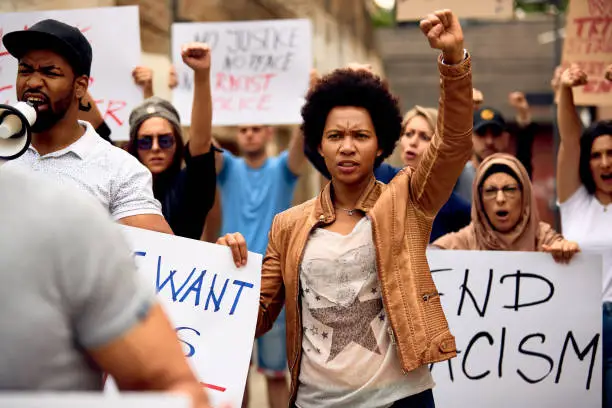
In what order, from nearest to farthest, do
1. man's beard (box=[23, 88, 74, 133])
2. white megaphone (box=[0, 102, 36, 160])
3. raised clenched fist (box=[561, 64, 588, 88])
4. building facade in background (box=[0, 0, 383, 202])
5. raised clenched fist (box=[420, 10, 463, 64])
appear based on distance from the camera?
white megaphone (box=[0, 102, 36, 160])
raised clenched fist (box=[420, 10, 463, 64])
man's beard (box=[23, 88, 74, 133])
raised clenched fist (box=[561, 64, 588, 88])
building facade in background (box=[0, 0, 383, 202])

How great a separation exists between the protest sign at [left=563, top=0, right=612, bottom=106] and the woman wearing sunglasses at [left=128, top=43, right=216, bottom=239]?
258 cm

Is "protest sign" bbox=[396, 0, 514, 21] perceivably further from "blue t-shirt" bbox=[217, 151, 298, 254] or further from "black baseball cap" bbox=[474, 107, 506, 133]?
"blue t-shirt" bbox=[217, 151, 298, 254]

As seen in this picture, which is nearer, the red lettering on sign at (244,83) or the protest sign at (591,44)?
the protest sign at (591,44)

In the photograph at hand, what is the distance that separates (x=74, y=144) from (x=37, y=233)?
1.61m

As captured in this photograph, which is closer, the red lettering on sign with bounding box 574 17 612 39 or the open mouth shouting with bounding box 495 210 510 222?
the open mouth shouting with bounding box 495 210 510 222

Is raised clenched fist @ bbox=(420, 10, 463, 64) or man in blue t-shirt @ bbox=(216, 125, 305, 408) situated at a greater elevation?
raised clenched fist @ bbox=(420, 10, 463, 64)

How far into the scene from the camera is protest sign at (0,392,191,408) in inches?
49.1

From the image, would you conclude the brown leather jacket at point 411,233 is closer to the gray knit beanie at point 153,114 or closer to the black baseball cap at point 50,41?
the black baseball cap at point 50,41

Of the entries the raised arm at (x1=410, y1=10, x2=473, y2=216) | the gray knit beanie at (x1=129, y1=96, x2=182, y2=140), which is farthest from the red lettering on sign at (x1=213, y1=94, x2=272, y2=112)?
the raised arm at (x1=410, y1=10, x2=473, y2=216)

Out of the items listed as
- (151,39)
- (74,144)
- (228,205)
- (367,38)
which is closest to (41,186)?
(74,144)

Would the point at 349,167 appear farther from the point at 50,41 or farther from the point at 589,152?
the point at 589,152

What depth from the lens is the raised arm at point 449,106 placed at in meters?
2.81

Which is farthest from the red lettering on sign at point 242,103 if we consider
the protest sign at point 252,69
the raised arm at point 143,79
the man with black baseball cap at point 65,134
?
the man with black baseball cap at point 65,134

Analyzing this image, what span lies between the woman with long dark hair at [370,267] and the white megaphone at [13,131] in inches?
34.0
